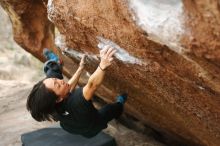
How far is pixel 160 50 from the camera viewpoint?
269 cm

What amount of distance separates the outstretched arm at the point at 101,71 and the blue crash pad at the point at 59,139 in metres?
1.54

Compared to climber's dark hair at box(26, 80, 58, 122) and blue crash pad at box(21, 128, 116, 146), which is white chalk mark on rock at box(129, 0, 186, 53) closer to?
climber's dark hair at box(26, 80, 58, 122)

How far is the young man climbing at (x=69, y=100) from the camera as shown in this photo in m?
3.61

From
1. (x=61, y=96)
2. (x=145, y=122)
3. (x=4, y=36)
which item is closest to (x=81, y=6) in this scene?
(x=61, y=96)

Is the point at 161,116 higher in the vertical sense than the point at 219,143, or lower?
lower

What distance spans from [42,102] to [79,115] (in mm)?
392

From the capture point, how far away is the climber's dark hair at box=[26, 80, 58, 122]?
3828 millimetres

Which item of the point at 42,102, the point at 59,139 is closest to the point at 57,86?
the point at 42,102

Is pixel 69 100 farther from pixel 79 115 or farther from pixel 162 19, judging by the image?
pixel 162 19

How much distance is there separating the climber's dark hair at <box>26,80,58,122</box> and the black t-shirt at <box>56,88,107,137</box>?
6.2 inches

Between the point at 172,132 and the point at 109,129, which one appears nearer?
the point at 172,132

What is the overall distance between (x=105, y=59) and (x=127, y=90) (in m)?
1.18

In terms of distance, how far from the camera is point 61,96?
393 centimetres

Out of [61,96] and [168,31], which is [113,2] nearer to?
[168,31]
